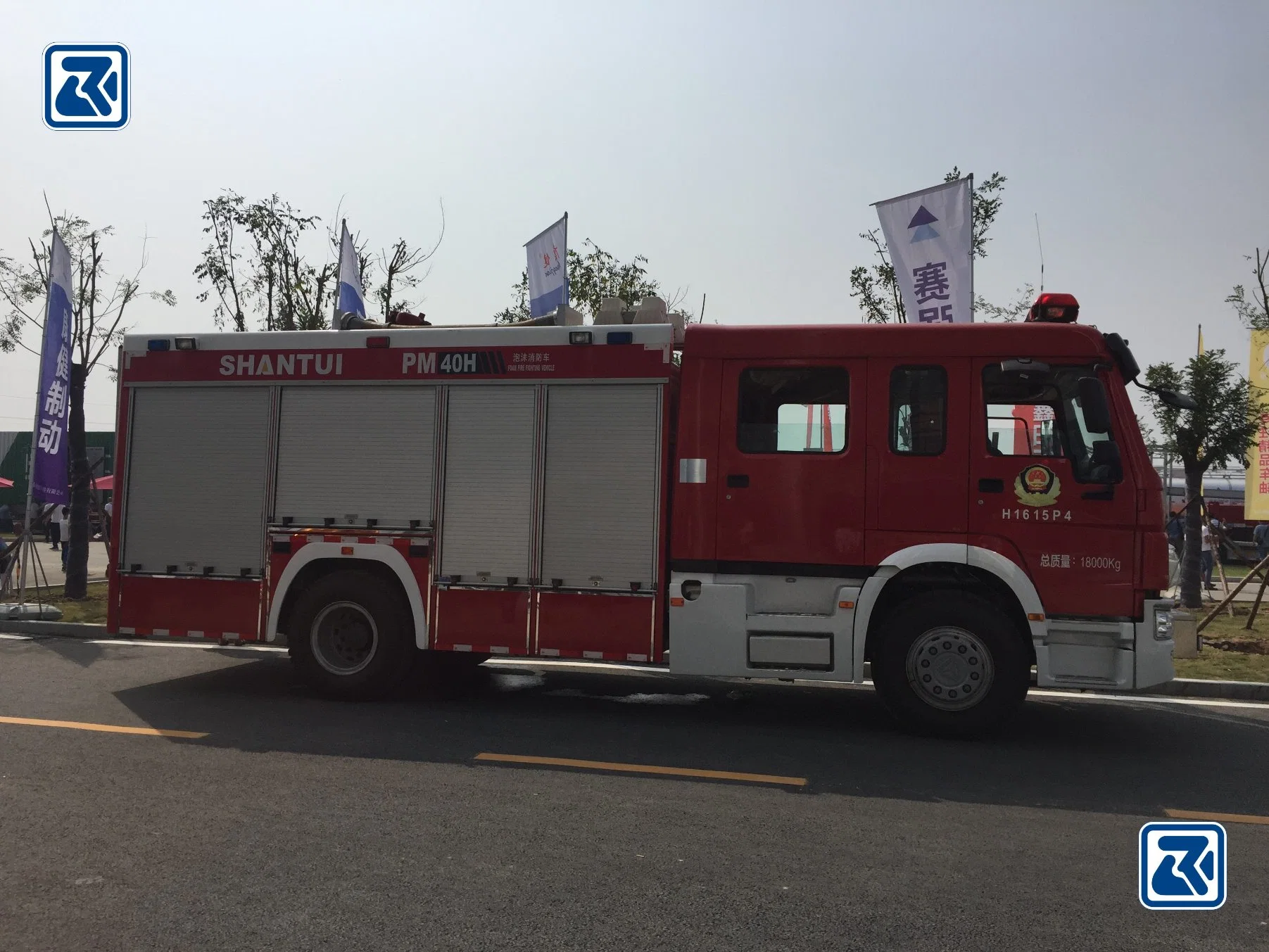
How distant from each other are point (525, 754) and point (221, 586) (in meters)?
3.38

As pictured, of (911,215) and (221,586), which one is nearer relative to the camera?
(221,586)

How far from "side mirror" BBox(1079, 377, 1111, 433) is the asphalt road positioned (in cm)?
225

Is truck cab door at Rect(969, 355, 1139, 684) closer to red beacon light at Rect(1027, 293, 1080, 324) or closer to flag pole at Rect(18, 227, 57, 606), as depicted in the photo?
red beacon light at Rect(1027, 293, 1080, 324)

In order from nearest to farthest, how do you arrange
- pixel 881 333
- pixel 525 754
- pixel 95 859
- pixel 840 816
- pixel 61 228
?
Result: pixel 95 859
pixel 840 816
pixel 525 754
pixel 881 333
pixel 61 228

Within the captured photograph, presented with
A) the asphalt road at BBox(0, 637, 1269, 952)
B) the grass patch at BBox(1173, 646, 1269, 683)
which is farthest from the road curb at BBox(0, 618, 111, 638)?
the grass patch at BBox(1173, 646, 1269, 683)

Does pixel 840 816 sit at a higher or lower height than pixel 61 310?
lower

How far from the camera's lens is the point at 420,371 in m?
8.34

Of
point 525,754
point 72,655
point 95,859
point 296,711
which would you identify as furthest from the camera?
point 72,655

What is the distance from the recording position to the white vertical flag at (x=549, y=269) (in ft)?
53.7

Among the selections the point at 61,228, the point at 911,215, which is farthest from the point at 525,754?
the point at 61,228

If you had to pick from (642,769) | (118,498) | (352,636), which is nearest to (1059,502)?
(642,769)

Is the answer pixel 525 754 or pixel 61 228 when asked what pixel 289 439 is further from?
pixel 61 228

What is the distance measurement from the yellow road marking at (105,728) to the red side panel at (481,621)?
73.9 inches

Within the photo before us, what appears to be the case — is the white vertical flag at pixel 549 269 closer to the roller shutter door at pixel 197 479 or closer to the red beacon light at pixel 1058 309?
the roller shutter door at pixel 197 479
